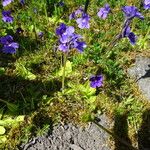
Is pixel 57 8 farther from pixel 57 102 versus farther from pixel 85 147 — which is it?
pixel 85 147

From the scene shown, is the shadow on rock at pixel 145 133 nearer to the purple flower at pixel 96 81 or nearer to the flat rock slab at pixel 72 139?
the flat rock slab at pixel 72 139

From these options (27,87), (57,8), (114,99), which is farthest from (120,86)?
(57,8)

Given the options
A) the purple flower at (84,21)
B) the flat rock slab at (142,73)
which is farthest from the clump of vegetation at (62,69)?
the flat rock slab at (142,73)

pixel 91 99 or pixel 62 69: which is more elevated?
pixel 62 69

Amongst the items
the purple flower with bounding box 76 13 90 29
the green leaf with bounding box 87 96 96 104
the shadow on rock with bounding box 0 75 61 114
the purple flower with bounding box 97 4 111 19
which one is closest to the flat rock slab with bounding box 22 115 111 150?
the green leaf with bounding box 87 96 96 104

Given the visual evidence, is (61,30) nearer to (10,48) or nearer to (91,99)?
(10,48)

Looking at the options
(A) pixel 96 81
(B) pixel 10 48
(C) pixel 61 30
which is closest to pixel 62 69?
(A) pixel 96 81
